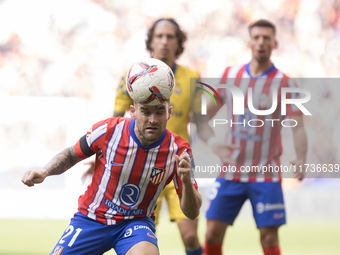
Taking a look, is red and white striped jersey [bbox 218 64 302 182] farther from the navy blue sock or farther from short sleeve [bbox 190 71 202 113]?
the navy blue sock

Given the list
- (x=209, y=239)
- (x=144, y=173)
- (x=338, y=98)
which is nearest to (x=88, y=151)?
(x=144, y=173)

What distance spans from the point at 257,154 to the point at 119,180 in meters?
1.65

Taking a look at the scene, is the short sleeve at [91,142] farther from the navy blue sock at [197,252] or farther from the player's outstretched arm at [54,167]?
the navy blue sock at [197,252]

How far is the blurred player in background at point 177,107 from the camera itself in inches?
143

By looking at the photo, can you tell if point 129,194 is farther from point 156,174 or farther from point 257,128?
→ point 257,128

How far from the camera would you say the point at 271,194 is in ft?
12.2

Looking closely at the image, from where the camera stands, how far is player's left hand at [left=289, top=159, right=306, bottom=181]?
3.55 m

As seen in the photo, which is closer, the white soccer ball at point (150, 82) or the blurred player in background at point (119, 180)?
the white soccer ball at point (150, 82)

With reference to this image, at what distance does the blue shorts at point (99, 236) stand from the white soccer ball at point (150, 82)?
0.69 meters

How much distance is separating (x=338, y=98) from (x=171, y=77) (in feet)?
23.5

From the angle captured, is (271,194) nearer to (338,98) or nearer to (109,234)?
(109,234)

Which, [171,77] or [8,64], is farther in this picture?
[8,64]

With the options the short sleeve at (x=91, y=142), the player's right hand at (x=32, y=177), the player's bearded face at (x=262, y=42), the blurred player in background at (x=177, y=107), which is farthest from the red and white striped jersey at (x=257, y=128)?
the player's right hand at (x=32, y=177)

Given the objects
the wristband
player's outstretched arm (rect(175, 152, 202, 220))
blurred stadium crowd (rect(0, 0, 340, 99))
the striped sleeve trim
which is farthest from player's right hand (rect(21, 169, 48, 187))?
blurred stadium crowd (rect(0, 0, 340, 99))
